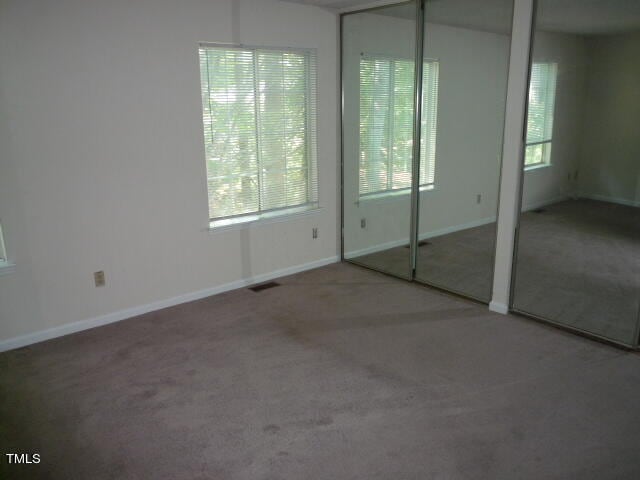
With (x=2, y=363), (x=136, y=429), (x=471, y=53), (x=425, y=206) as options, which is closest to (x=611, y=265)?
(x=425, y=206)

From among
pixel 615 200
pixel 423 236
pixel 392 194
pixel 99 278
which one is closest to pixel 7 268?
pixel 99 278

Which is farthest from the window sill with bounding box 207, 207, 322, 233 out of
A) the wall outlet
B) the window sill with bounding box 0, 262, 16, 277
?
the window sill with bounding box 0, 262, 16, 277

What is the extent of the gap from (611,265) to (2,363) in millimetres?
4042

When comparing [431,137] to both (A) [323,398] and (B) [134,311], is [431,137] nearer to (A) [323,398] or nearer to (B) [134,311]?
(A) [323,398]

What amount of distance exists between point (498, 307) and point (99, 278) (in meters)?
3.00

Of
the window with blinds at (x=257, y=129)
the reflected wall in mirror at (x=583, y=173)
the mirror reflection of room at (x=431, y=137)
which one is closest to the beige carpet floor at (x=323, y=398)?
the reflected wall in mirror at (x=583, y=173)

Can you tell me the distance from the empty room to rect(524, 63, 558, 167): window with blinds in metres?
0.01

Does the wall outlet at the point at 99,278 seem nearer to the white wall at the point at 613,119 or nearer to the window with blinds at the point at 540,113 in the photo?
the window with blinds at the point at 540,113

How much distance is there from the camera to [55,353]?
132 inches

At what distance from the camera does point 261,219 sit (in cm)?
450

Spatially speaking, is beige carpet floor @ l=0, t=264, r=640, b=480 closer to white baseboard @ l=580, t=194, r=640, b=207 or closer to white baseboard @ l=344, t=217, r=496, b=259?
white baseboard @ l=344, t=217, r=496, b=259

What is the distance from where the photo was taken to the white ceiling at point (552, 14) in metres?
3.03

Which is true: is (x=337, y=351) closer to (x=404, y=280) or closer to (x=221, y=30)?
(x=404, y=280)

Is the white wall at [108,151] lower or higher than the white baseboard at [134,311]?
higher
